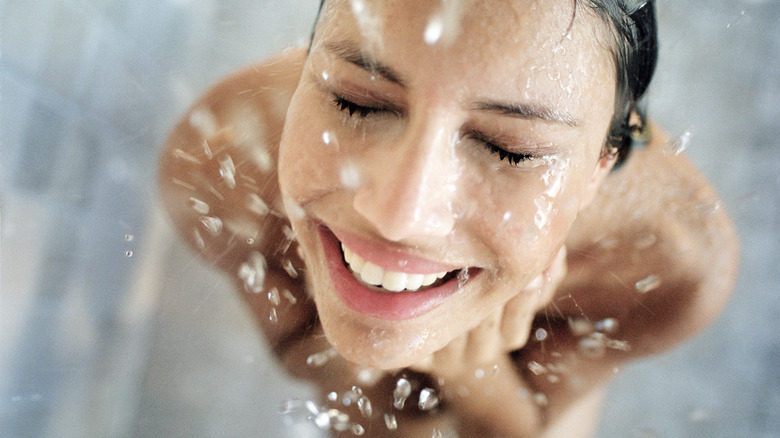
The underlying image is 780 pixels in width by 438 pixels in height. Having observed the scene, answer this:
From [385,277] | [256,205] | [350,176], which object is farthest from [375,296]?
[256,205]

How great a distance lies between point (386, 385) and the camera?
964 mm

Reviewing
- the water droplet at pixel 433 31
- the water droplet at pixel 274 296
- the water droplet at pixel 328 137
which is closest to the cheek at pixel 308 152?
the water droplet at pixel 328 137

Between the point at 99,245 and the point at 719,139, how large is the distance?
1138 mm

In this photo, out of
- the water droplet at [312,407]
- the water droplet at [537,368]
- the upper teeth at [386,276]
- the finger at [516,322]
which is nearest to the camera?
the upper teeth at [386,276]

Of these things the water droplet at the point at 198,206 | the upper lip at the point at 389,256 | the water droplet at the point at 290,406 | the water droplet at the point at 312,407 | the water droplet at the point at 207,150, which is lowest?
the water droplet at the point at 290,406

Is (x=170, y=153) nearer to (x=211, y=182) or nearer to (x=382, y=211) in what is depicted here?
(x=211, y=182)

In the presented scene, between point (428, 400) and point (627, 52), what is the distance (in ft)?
2.17

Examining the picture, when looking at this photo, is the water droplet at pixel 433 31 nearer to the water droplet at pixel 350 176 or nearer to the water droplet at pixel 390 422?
the water droplet at pixel 350 176

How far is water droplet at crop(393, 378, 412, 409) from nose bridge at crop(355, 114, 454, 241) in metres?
0.55

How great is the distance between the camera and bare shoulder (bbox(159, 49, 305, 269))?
86cm

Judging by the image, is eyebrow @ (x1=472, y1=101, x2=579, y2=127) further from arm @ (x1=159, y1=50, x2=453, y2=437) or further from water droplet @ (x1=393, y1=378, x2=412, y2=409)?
water droplet @ (x1=393, y1=378, x2=412, y2=409)

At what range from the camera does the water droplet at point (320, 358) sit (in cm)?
98

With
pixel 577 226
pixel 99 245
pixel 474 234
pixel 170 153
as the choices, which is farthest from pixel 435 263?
pixel 99 245

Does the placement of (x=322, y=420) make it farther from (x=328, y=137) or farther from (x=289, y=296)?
(x=328, y=137)
